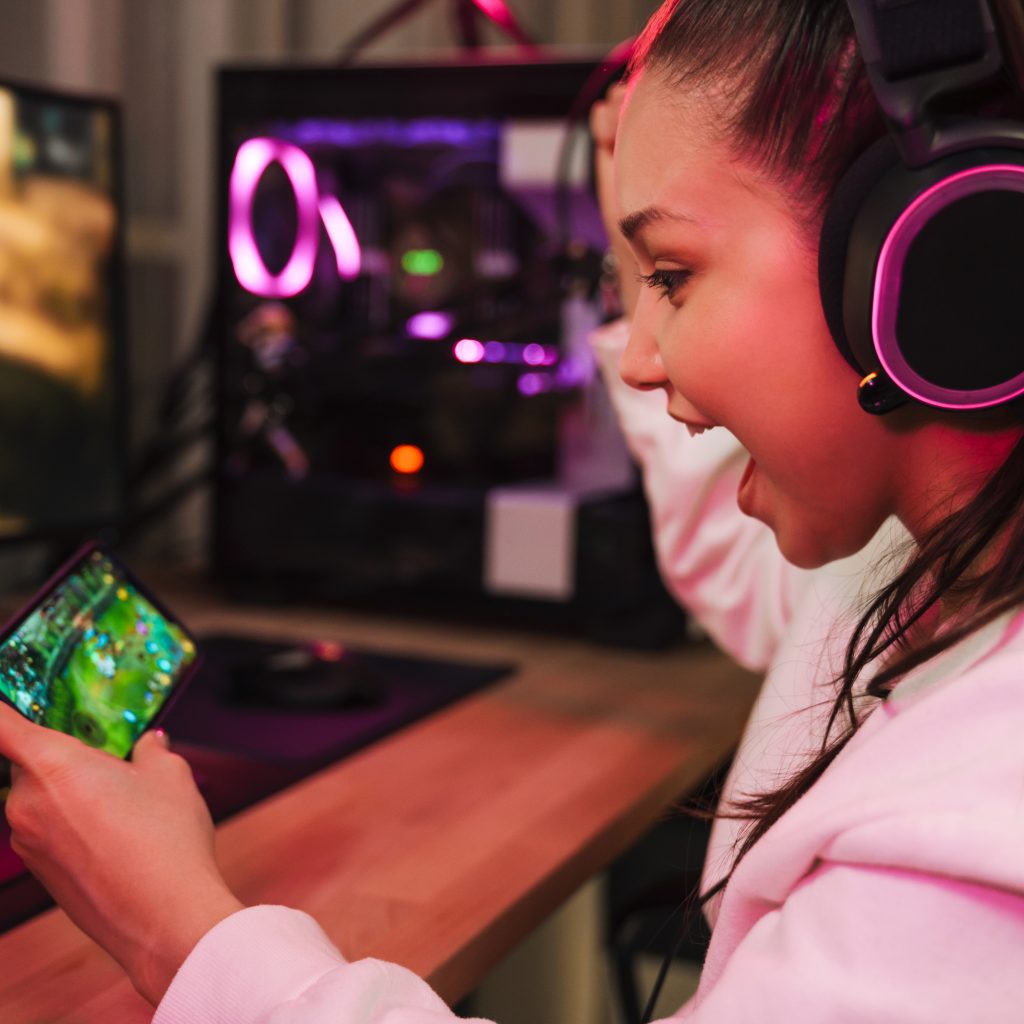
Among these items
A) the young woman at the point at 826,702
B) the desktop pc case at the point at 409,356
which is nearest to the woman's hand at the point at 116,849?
the young woman at the point at 826,702

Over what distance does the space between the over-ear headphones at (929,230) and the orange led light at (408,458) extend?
0.85 metres

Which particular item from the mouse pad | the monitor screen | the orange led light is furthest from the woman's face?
the orange led light

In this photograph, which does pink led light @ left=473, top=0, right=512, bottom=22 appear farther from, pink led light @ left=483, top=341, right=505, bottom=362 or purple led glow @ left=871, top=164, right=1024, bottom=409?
purple led glow @ left=871, top=164, right=1024, bottom=409

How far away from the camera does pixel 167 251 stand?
5.14 ft

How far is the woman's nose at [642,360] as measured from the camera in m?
0.57

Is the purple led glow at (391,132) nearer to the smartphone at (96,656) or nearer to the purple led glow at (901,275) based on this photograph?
the smartphone at (96,656)

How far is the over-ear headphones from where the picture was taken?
42 cm

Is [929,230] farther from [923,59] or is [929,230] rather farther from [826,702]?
[826,702]

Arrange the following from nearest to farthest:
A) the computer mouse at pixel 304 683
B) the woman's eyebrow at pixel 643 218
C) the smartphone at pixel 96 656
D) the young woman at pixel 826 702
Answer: the young woman at pixel 826 702 < the woman's eyebrow at pixel 643 218 < the smartphone at pixel 96 656 < the computer mouse at pixel 304 683

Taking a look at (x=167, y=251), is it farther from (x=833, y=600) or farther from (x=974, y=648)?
(x=974, y=648)

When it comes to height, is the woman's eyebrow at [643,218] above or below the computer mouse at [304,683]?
above

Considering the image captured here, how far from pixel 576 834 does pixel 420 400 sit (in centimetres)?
62

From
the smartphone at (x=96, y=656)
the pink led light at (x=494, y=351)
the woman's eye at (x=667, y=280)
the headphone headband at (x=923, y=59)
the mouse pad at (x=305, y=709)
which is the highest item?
the headphone headband at (x=923, y=59)

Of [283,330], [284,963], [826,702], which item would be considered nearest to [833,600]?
[826,702]
